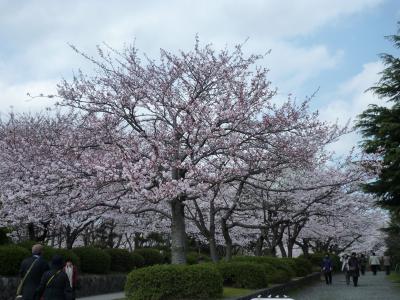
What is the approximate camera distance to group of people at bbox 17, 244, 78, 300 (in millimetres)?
8062

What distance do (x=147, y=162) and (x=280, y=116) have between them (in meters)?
4.23

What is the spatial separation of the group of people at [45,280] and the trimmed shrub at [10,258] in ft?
18.2

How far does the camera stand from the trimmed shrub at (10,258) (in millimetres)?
15008

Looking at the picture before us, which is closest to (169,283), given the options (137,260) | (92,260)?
(92,260)

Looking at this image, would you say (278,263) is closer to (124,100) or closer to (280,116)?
(280,116)

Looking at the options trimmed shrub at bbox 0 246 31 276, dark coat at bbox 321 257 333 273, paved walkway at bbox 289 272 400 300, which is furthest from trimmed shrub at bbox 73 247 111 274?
dark coat at bbox 321 257 333 273

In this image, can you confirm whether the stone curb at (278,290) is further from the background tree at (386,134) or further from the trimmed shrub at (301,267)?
the background tree at (386,134)

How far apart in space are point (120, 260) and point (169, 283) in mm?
9865

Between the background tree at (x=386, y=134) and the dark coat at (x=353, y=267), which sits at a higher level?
the background tree at (x=386, y=134)

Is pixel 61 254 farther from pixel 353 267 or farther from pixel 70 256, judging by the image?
pixel 353 267

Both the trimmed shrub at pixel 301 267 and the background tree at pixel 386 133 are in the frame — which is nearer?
the background tree at pixel 386 133

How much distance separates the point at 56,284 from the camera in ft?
26.5

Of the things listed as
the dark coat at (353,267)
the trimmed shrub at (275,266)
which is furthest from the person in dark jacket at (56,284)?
the dark coat at (353,267)

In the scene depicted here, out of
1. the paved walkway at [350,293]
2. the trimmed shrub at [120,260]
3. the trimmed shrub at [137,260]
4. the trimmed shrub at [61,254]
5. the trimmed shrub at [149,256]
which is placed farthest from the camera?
the trimmed shrub at [149,256]
